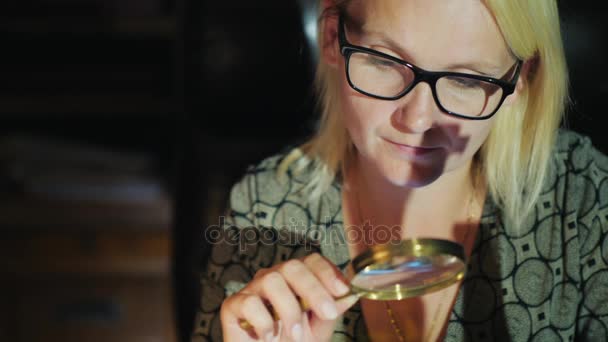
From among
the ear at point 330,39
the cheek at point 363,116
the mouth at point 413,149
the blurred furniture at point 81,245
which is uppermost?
the ear at point 330,39

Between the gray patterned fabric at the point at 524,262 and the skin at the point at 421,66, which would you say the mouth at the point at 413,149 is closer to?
the skin at the point at 421,66

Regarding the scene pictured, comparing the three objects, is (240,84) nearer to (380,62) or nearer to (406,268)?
(380,62)

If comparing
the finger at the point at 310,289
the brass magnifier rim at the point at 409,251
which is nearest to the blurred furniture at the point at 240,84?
the finger at the point at 310,289

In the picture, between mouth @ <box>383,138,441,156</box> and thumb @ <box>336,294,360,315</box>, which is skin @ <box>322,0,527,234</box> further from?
thumb @ <box>336,294,360,315</box>

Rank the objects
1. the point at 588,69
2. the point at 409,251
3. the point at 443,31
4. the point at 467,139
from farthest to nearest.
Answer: the point at 588,69
the point at 467,139
the point at 443,31
the point at 409,251

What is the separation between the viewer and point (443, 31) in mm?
730

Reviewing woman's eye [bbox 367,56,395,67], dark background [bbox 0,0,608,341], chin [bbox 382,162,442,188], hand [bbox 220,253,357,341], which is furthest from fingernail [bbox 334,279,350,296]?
dark background [bbox 0,0,608,341]

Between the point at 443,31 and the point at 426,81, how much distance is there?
0.06 m

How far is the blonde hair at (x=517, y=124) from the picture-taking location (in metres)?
0.76

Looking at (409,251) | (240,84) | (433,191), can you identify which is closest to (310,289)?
(409,251)

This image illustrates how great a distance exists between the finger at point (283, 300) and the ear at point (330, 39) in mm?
361

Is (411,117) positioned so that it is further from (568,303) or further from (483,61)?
(568,303)

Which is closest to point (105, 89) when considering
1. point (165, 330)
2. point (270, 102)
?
point (165, 330)

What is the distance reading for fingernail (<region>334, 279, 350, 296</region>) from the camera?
2.37 feet
